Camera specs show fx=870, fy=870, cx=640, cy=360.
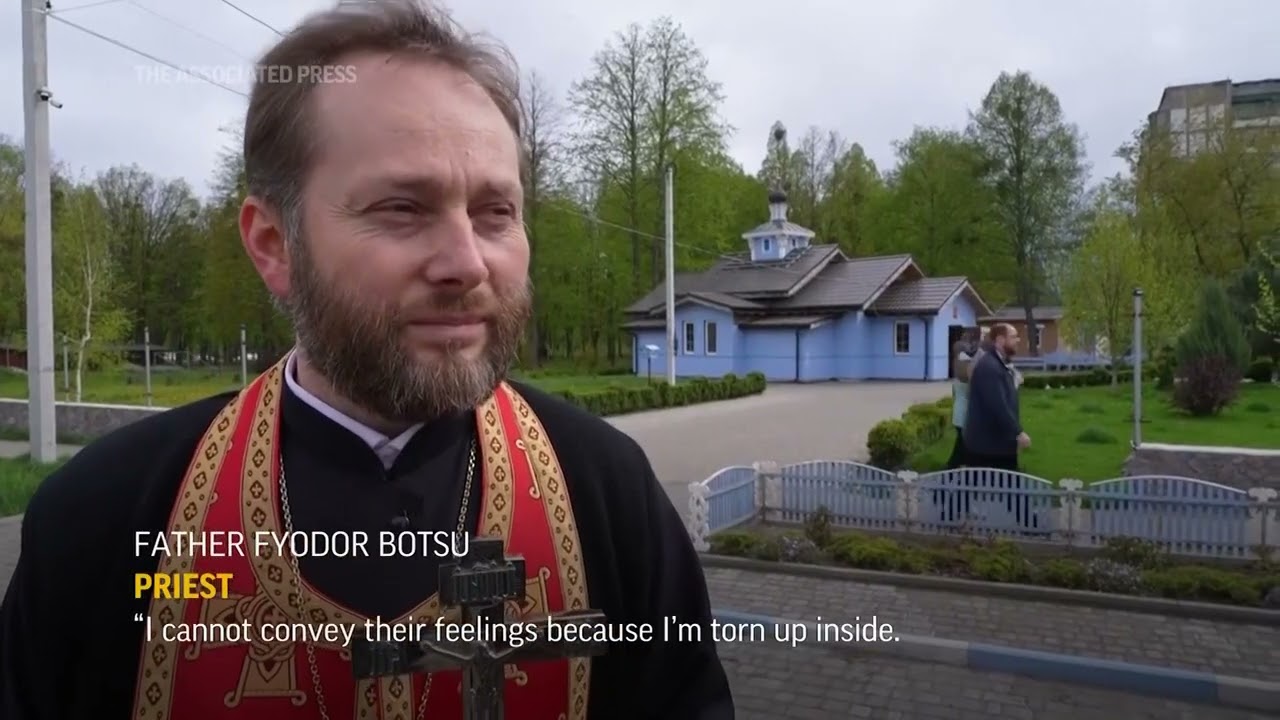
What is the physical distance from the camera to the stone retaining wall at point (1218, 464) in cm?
947

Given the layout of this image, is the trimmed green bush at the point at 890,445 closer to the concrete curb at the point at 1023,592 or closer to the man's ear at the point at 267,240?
the concrete curb at the point at 1023,592

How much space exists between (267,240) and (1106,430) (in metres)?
16.7

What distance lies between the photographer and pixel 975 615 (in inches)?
268

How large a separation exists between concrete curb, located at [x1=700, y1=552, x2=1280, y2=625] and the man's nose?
22.8 feet

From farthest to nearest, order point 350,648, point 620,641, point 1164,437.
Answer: point 1164,437, point 620,641, point 350,648

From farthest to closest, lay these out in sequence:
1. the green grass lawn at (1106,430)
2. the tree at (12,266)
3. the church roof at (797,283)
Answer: the church roof at (797,283) < the tree at (12,266) < the green grass lawn at (1106,430)

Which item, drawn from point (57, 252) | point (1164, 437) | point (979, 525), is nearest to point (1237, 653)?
point (979, 525)

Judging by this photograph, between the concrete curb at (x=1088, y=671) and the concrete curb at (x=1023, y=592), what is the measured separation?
1.30 m

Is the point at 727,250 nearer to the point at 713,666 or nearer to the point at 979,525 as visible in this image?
the point at 979,525

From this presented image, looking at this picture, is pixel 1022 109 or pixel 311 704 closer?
pixel 311 704

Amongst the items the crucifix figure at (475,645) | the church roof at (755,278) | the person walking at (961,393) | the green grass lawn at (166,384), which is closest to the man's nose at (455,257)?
the crucifix figure at (475,645)

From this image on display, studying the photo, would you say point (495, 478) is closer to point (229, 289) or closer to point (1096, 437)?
point (1096, 437)

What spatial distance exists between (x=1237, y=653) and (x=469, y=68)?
674 cm

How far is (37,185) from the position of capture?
40.3 feet
